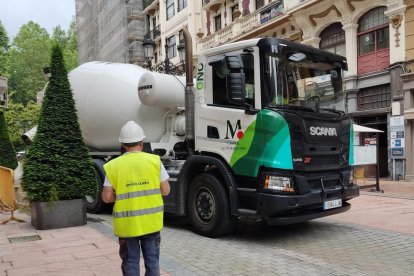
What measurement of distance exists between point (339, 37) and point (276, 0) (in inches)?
156

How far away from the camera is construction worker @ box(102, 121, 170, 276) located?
3.70 meters

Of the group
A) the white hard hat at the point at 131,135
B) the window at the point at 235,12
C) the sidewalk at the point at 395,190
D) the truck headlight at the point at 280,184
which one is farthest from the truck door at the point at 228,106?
the window at the point at 235,12

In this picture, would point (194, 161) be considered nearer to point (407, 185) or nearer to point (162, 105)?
point (162, 105)

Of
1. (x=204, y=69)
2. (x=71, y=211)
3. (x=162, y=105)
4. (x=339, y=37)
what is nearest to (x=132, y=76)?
(x=162, y=105)

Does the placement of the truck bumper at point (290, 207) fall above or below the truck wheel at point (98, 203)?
above

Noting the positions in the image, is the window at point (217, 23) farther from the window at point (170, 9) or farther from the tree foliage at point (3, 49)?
the tree foliage at point (3, 49)

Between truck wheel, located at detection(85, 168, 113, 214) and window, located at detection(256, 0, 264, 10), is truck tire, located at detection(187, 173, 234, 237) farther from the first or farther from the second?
window, located at detection(256, 0, 264, 10)

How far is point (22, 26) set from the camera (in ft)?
201

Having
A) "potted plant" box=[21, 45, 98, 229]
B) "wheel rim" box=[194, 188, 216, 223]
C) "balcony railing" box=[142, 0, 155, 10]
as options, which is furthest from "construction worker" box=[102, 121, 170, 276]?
"balcony railing" box=[142, 0, 155, 10]

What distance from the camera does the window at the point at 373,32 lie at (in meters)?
17.3

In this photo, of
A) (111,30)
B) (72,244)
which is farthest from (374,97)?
(111,30)

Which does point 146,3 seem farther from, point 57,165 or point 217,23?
point 57,165

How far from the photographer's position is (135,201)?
3.71m

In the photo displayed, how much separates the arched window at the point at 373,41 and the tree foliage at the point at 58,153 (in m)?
13.1
